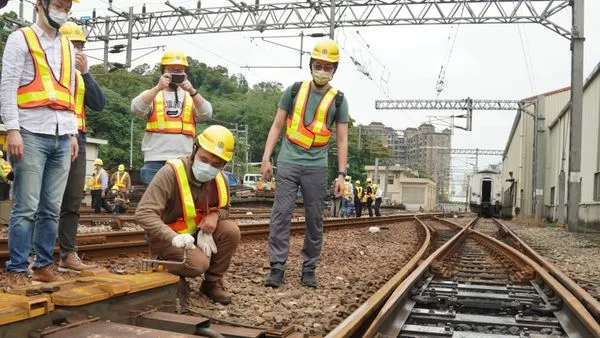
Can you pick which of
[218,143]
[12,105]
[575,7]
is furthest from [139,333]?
[575,7]

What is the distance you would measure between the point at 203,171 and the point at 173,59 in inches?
62.6

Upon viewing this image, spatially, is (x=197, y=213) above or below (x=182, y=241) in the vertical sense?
above

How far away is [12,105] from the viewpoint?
3.82m

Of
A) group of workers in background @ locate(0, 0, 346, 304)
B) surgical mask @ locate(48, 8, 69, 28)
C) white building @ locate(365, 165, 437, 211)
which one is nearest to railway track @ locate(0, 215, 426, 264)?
group of workers in background @ locate(0, 0, 346, 304)

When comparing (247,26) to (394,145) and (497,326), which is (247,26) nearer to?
(497,326)

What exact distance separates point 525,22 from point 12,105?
20334mm

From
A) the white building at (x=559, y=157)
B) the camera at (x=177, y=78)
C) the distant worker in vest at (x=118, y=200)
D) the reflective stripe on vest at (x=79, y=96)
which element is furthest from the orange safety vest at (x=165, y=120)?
the white building at (x=559, y=157)

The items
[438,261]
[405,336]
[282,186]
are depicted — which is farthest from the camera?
[438,261]

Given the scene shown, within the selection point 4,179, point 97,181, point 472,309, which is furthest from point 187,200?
point 97,181

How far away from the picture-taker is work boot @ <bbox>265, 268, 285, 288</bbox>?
4.93 metres

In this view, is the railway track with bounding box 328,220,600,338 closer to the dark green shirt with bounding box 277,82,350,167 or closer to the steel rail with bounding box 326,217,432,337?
the steel rail with bounding box 326,217,432,337

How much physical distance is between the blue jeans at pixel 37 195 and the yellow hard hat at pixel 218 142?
106 cm

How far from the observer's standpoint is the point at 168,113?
520 centimetres

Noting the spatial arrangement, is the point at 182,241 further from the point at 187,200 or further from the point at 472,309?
the point at 472,309
